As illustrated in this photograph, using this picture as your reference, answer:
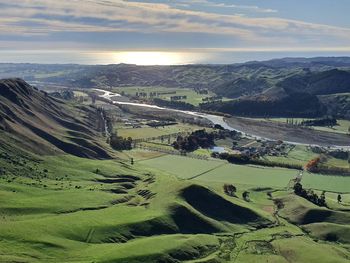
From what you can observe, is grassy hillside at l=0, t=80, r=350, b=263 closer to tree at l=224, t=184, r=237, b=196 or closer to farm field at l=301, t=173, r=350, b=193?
tree at l=224, t=184, r=237, b=196

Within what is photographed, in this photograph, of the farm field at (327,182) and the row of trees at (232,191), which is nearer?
the row of trees at (232,191)

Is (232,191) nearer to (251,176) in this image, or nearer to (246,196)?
(246,196)

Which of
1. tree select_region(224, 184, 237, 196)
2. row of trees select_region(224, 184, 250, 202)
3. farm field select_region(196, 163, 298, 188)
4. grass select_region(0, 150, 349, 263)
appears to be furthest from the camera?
farm field select_region(196, 163, 298, 188)

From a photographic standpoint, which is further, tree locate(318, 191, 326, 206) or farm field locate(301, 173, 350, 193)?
farm field locate(301, 173, 350, 193)

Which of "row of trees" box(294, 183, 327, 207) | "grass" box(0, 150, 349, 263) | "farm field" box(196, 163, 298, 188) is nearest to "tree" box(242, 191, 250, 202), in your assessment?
"grass" box(0, 150, 349, 263)

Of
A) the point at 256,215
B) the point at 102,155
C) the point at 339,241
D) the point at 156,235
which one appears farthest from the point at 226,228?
the point at 102,155

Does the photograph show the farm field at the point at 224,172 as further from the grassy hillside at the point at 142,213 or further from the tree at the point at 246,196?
the tree at the point at 246,196

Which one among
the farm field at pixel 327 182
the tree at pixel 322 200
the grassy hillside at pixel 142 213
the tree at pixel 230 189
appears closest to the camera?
the grassy hillside at pixel 142 213

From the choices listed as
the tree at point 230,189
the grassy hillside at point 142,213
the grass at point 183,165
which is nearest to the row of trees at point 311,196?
the grassy hillside at point 142,213

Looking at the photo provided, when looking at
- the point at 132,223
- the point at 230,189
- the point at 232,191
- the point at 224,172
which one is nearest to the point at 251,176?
the point at 224,172

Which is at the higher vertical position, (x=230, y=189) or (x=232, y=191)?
(x=230, y=189)

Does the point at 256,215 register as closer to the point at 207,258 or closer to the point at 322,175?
the point at 207,258
